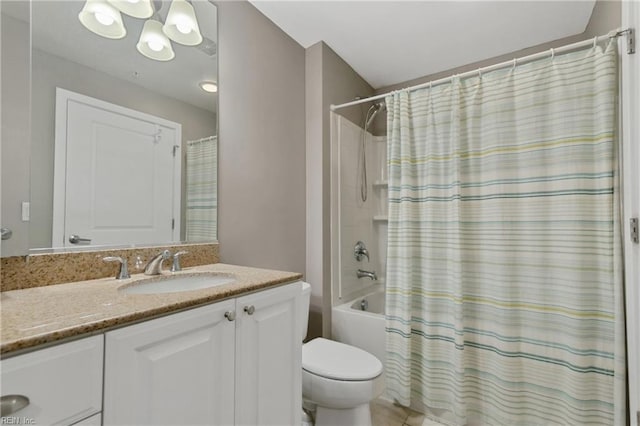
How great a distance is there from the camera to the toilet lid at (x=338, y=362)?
140 cm

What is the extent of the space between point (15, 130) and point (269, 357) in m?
1.10

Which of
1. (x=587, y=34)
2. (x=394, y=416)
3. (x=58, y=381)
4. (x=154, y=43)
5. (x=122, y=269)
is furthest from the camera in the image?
(x=587, y=34)

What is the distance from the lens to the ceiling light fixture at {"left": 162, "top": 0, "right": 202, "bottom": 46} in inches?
54.3

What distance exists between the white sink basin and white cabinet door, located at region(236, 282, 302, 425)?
0.22m

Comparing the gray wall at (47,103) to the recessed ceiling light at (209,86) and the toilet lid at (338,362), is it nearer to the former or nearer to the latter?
the recessed ceiling light at (209,86)

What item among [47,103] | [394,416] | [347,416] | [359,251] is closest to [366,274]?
[359,251]

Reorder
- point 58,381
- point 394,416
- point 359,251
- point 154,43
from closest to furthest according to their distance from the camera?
point 58,381 < point 154,43 < point 394,416 < point 359,251

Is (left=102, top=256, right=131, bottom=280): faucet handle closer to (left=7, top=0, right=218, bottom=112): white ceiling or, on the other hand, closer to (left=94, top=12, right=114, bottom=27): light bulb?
(left=7, top=0, right=218, bottom=112): white ceiling

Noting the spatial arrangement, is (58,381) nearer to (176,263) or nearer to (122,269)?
(122,269)

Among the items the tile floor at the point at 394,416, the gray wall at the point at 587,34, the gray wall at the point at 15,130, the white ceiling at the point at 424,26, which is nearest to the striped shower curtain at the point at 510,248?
the tile floor at the point at 394,416

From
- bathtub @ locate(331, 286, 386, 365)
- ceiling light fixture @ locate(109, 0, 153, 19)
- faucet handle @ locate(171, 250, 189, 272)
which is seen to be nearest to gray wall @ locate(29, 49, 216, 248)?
ceiling light fixture @ locate(109, 0, 153, 19)

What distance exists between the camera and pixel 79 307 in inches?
28.1

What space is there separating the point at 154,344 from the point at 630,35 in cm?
202

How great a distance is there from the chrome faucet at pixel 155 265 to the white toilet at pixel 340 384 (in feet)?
2.50
